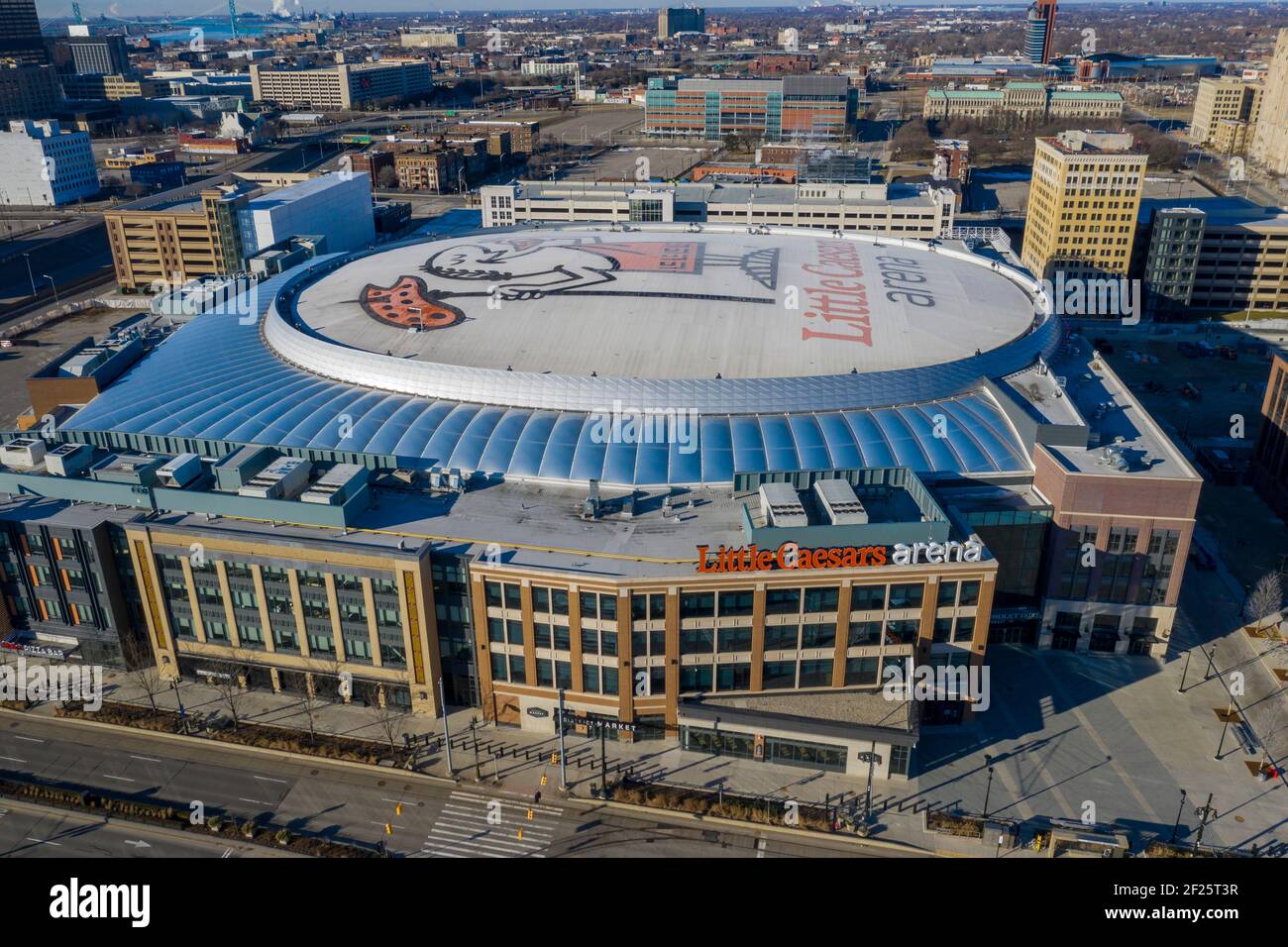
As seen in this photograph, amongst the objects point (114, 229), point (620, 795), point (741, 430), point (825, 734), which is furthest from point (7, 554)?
point (114, 229)

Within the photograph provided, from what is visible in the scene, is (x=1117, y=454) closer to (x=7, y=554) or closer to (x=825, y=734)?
(x=825, y=734)

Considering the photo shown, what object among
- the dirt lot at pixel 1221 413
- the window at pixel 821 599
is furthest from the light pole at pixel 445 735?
the dirt lot at pixel 1221 413

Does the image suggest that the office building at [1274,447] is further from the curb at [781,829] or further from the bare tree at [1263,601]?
the curb at [781,829]

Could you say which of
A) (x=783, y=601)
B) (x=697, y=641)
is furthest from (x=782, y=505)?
(x=697, y=641)

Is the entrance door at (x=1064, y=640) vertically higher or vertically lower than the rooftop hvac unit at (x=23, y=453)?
lower

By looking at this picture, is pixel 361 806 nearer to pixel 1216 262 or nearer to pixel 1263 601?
pixel 1263 601
